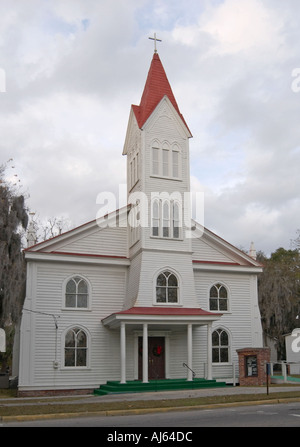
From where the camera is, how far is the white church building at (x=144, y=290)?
1014 inches

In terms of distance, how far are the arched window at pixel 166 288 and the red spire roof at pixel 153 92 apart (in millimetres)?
7884

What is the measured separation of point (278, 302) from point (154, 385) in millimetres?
17802

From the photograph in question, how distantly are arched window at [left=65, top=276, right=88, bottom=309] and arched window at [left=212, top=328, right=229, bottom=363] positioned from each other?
704 centimetres

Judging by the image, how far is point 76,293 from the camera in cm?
2692

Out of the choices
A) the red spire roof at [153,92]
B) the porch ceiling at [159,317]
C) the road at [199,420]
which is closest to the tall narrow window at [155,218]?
the porch ceiling at [159,317]

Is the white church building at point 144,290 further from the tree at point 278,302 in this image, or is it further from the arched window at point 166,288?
the tree at point 278,302

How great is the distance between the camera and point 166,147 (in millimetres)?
28766

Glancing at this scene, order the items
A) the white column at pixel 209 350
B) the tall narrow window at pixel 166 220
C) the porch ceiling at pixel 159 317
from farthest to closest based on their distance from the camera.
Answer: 1. the tall narrow window at pixel 166 220
2. the white column at pixel 209 350
3. the porch ceiling at pixel 159 317

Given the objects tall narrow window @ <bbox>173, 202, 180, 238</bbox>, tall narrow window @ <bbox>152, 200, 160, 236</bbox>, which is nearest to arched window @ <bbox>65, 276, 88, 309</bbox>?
tall narrow window @ <bbox>152, 200, 160, 236</bbox>

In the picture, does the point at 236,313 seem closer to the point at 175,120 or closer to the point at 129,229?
the point at 129,229

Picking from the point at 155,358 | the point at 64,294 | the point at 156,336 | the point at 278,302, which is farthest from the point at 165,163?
the point at 278,302

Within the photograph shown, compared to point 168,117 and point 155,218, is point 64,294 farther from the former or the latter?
point 168,117

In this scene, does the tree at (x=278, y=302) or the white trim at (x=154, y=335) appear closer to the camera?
the white trim at (x=154, y=335)

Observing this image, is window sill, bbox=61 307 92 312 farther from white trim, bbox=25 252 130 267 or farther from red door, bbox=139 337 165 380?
red door, bbox=139 337 165 380
